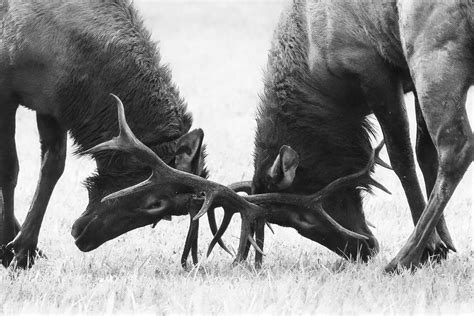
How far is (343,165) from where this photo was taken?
6.94 m

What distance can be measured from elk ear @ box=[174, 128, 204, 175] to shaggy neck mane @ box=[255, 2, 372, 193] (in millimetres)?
496

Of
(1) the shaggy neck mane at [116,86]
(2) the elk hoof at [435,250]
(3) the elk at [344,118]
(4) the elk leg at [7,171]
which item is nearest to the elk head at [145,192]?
(1) the shaggy neck mane at [116,86]

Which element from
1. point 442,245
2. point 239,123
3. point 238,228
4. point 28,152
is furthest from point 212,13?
point 442,245

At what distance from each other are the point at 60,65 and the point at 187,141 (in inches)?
41.9

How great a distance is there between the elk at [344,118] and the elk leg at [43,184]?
1.44 metres

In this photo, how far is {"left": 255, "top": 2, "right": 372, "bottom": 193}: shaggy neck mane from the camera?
689cm

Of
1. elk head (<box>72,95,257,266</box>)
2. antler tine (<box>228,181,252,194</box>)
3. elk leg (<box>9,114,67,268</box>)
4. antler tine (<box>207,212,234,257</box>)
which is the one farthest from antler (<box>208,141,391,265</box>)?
elk leg (<box>9,114,67,268</box>)

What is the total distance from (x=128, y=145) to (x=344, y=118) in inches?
61.2

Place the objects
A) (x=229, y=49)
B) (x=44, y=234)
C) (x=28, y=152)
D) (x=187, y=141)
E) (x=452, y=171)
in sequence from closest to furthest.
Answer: (x=452, y=171) < (x=187, y=141) < (x=44, y=234) < (x=28, y=152) < (x=229, y=49)

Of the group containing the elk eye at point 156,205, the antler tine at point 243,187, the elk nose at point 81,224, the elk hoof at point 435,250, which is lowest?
the elk hoof at point 435,250

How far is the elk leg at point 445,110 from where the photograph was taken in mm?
5871

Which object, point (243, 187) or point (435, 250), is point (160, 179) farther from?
point (435, 250)

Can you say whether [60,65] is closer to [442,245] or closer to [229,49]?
[442,245]

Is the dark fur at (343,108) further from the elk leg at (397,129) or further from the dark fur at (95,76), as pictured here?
the dark fur at (95,76)
